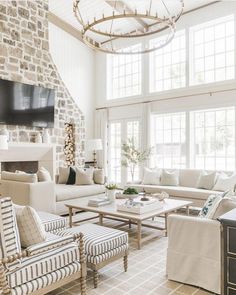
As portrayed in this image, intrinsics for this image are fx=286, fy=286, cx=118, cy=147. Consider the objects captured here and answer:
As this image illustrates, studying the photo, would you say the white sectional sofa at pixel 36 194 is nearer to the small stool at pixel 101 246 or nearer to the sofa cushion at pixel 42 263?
the small stool at pixel 101 246

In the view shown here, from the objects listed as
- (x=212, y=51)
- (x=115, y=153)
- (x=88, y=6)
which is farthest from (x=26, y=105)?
(x=212, y=51)

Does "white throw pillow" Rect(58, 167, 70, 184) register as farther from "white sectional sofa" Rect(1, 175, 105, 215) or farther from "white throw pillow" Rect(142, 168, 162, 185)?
"white throw pillow" Rect(142, 168, 162, 185)

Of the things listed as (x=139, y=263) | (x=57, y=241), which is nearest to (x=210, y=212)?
(x=139, y=263)

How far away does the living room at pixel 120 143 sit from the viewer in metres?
2.62

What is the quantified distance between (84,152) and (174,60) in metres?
3.66

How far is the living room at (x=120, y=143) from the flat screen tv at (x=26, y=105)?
3 cm

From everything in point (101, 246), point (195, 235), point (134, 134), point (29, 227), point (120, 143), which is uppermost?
point (134, 134)

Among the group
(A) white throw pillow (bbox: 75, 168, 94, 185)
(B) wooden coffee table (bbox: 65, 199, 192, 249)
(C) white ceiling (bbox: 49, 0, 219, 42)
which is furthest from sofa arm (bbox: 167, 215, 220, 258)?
(C) white ceiling (bbox: 49, 0, 219, 42)

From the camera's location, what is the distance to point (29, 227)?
7.24ft

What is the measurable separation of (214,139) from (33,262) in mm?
5756

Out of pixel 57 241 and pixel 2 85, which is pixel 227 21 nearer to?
pixel 2 85

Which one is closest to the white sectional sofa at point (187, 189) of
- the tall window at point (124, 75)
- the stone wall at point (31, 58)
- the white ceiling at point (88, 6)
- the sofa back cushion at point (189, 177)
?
the sofa back cushion at point (189, 177)

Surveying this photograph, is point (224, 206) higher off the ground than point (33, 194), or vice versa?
point (224, 206)

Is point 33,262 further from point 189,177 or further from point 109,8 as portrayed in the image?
point 109,8
